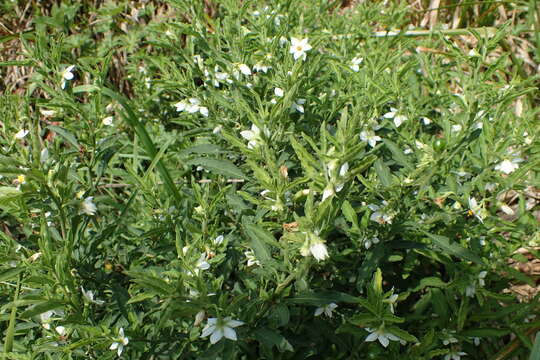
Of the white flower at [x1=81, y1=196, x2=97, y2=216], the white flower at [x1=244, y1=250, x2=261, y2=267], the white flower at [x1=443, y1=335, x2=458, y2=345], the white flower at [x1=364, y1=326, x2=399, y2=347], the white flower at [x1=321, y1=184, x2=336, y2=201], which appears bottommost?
the white flower at [x1=443, y1=335, x2=458, y2=345]

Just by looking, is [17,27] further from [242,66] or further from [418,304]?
[418,304]

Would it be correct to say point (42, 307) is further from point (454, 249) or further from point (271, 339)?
point (454, 249)

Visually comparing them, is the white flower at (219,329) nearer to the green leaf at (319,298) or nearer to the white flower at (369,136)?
the green leaf at (319,298)

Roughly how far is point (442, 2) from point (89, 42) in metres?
3.56

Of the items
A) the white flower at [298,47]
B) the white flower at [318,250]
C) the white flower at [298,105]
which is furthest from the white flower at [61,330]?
the white flower at [298,47]

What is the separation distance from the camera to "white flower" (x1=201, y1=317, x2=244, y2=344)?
1634 millimetres

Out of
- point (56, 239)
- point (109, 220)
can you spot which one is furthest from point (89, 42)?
point (56, 239)

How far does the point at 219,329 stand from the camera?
165 centimetres

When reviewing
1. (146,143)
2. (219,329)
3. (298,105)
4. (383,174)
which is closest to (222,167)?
(146,143)

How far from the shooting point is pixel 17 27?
4648mm

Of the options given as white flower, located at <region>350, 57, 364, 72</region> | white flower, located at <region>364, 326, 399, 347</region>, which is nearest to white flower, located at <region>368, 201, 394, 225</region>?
white flower, located at <region>364, 326, 399, 347</region>

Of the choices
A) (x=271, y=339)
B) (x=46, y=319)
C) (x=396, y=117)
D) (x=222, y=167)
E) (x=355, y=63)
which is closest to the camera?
(x=271, y=339)

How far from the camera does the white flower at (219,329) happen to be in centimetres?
163

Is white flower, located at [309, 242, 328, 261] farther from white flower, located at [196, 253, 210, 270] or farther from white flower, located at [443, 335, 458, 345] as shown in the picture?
white flower, located at [443, 335, 458, 345]
